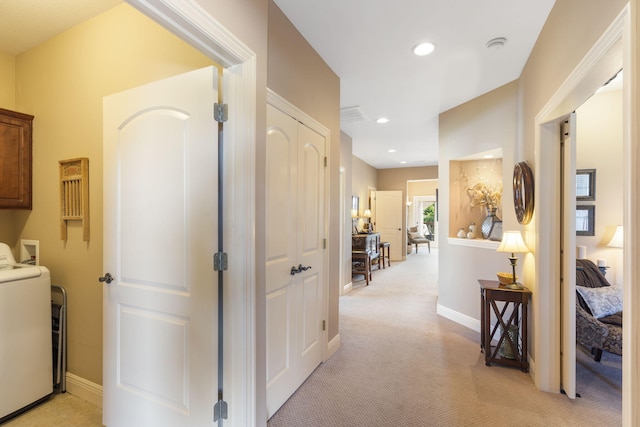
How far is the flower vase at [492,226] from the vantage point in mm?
3463

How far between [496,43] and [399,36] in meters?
0.80

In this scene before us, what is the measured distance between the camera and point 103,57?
2.03 metres

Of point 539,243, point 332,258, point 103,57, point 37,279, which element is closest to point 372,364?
point 332,258

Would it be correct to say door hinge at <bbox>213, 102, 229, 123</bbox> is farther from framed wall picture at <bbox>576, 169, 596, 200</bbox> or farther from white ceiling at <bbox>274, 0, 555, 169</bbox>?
framed wall picture at <bbox>576, 169, 596, 200</bbox>

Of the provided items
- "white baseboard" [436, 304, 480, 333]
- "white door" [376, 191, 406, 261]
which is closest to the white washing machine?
"white baseboard" [436, 304, 480, 333]

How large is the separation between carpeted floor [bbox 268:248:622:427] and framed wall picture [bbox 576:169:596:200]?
5.58 ft

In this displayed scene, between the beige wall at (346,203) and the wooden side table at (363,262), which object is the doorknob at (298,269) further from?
the wooden side table at (363,262)

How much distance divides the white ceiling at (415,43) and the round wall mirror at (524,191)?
3.27 feet

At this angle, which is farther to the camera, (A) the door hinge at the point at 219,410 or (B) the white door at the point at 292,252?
(B) the white door at the point at 292,252

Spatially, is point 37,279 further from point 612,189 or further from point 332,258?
point 612,189

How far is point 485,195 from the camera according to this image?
12.7 feet

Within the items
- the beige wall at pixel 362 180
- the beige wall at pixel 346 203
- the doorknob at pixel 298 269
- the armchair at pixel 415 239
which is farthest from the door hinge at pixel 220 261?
the armchair at pixel 415 239

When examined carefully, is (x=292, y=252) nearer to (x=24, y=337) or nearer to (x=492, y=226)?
(x=24, y=337)

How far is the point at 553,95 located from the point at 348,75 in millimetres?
1736
